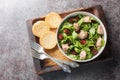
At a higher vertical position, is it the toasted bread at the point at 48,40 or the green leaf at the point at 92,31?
the green leaf at the point at 92,31

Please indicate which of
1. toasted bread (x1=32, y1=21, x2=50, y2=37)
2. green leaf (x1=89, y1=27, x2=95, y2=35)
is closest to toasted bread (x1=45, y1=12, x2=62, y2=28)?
toasted bread (x1=32, y1=21, x2=50, y2=37)

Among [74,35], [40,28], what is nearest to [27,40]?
[40,28]

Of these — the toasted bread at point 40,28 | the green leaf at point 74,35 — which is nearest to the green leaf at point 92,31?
the green leaf at point 74,35

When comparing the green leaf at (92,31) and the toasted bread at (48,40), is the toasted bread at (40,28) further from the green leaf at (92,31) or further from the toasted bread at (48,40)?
the green leaf at (92,31)

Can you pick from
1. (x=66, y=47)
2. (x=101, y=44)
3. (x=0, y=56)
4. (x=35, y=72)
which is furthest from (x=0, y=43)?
(x=101, y=44)

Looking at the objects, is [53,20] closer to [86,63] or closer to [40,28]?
[40,28]

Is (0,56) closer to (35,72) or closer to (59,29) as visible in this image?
(35,72)
